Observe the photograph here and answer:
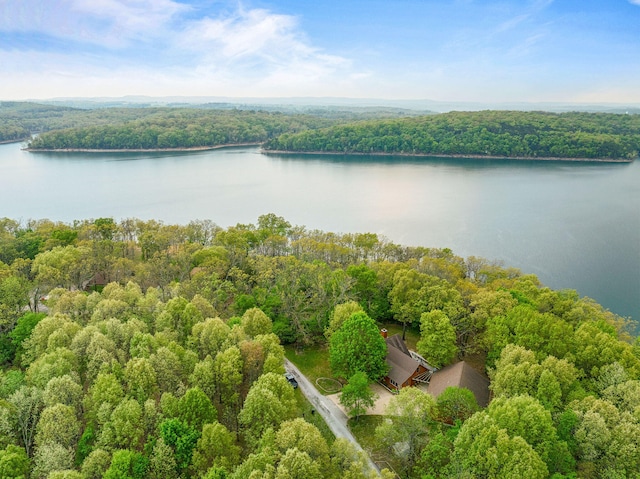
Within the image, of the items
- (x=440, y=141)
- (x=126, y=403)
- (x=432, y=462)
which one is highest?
(x=440, y=141)

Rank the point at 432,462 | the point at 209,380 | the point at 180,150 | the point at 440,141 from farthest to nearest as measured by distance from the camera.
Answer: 1. the point at 180,150
2. the point at 440,141
3. the point at 209,380
4. the point at 432,462

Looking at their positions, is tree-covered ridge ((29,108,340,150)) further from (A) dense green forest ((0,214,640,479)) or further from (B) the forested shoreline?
(A) dense green forest ((0,214,640,479))

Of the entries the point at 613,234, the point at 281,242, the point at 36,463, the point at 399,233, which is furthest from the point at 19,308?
the point at 613,234

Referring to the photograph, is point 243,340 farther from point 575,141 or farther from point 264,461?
point 575,141

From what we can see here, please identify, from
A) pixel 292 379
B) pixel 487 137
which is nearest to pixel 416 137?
pixel 487 137

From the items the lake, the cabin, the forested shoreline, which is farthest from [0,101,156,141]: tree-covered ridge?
the cabin

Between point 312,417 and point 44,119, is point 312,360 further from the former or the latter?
point 44,119
